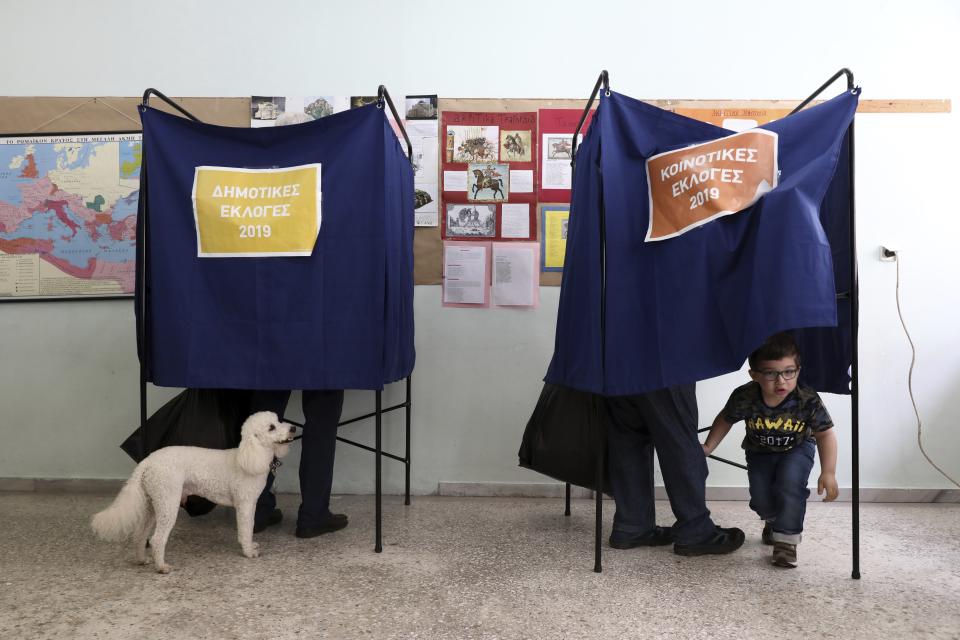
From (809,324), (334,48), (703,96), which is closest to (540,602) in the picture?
(809,324)

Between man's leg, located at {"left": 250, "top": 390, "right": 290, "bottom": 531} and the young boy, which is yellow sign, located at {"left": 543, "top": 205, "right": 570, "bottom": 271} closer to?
the young boy

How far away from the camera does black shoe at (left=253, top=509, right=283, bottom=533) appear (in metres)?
2.14

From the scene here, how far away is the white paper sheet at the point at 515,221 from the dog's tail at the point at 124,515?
1.73 meters

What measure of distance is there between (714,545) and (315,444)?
1.44 m

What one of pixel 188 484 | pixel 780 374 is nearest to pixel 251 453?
pixel 188 484

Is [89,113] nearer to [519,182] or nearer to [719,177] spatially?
[519,182]

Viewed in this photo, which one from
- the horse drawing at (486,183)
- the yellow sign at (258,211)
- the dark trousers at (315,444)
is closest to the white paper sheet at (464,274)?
the horse drawing at (486,183)

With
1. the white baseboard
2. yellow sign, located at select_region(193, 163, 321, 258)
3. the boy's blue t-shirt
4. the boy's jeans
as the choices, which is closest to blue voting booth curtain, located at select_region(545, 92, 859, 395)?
the boy's blue t-shirt

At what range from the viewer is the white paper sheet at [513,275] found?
2656 mm

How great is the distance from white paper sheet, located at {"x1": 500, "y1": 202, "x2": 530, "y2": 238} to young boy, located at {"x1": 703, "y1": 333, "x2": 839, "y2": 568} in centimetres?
117

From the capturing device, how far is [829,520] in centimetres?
234

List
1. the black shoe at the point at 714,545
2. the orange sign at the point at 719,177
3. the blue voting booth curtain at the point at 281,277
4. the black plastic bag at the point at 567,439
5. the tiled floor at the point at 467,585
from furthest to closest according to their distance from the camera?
1. the black plastic bag at the point at 567,439
2. the black shoe at the point at 714,545
3. the blue voting booth curtain at the point at 281,277
4. the orange sign at the point at 719,177
5. the tiled floor at the point at 467,585

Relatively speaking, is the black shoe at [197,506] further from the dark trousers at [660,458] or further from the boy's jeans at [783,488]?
the boy's jeans at [783,488]

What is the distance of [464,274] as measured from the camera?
2668mm
